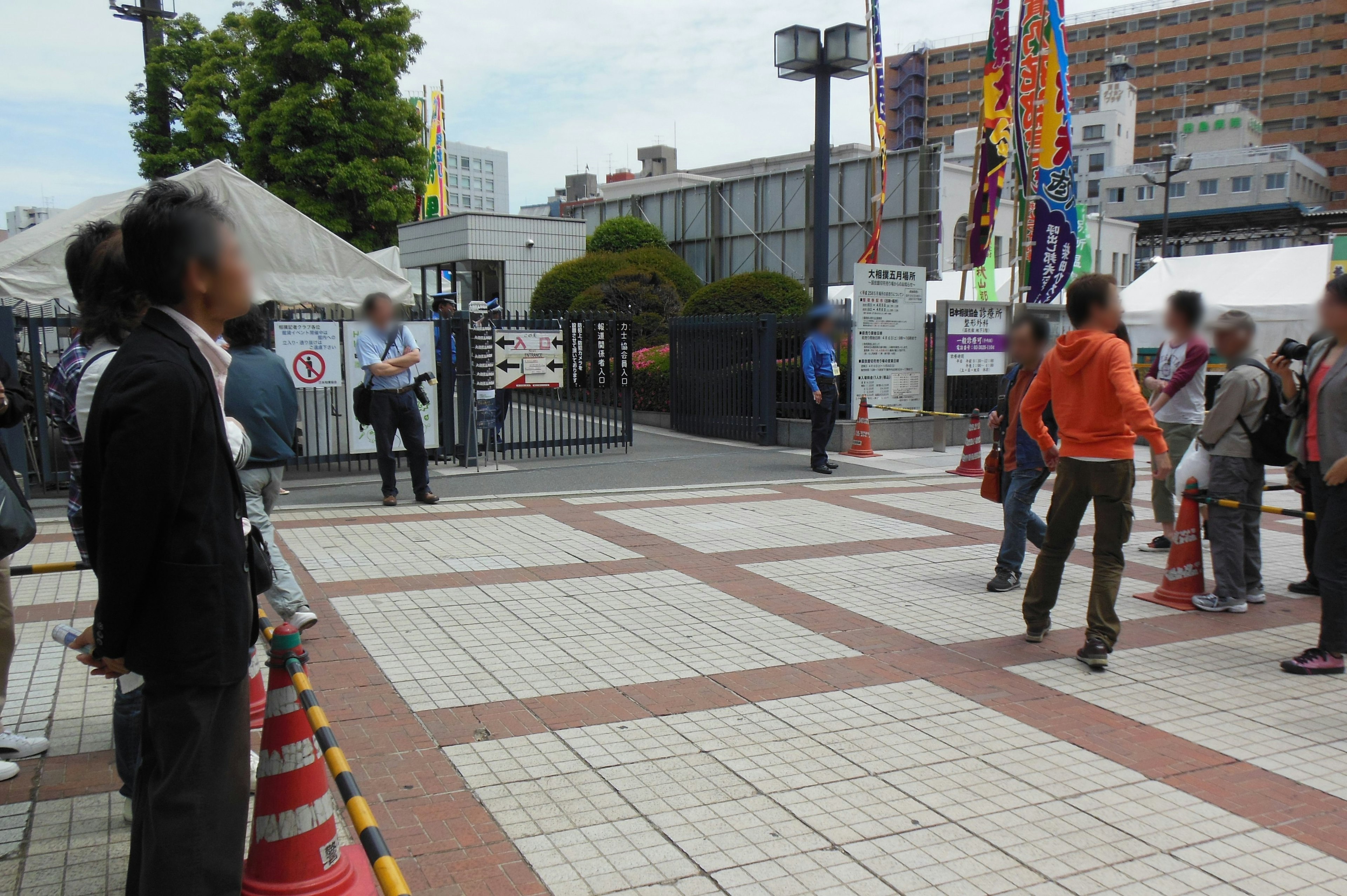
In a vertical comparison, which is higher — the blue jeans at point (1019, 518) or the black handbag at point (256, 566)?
the black handbag at point (256, 566)

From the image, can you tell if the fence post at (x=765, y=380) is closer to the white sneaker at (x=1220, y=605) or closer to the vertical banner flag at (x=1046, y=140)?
the vertical banner flag at (x=1046, y=140)

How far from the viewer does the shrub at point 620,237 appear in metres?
27.6

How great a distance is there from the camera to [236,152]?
25828 millimetres

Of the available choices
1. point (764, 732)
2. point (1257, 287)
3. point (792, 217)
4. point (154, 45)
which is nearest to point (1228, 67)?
A: point (792, 217)

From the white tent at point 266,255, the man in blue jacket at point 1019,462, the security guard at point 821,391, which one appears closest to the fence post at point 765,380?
the security guard at point 821,391

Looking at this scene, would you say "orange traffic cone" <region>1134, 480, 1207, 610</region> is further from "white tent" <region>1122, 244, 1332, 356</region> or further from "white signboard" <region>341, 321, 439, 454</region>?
"white tent" <region>1122, 244, 1332, 356</region>

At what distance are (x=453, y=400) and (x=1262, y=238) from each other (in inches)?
1753

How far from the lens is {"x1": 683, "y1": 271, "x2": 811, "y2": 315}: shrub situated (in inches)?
706

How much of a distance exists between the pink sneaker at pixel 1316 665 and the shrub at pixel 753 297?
12.8m

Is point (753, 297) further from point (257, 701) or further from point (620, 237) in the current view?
point (257, 701)

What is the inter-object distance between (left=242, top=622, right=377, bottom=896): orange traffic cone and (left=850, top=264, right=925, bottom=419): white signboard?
40.3ft

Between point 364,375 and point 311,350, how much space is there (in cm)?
64

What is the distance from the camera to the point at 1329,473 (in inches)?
Answer: 191

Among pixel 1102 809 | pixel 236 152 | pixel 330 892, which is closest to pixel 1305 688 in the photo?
pixel 1102 809
